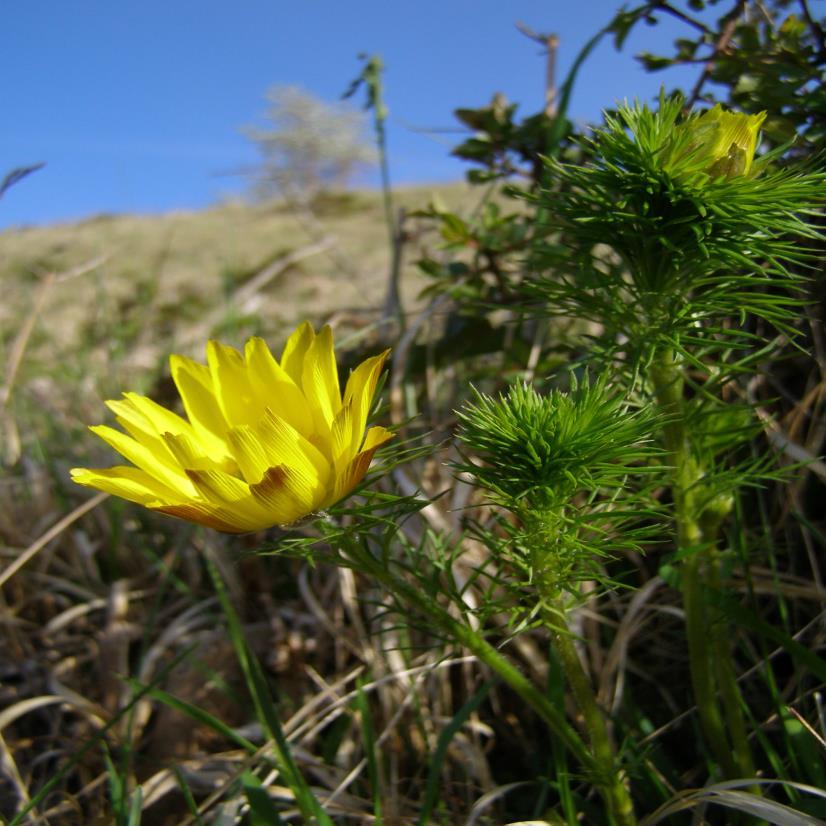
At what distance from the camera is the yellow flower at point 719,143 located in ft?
2.46

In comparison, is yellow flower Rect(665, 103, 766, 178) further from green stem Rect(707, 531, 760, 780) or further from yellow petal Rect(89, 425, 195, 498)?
yellow petal Rect(89, 425, 195, 498)

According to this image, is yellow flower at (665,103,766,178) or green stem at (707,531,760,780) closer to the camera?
yellow flower at (665,103,766,178)

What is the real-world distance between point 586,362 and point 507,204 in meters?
2.68

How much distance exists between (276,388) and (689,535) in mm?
503

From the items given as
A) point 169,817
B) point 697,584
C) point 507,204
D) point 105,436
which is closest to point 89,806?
point 169,817

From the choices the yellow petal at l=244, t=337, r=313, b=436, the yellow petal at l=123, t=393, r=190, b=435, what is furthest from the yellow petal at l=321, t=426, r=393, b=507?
the yellow petal at l=123, t=393, r=190, b=435

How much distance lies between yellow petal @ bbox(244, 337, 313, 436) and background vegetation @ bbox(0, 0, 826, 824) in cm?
11

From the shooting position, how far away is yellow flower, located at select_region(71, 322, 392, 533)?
730mm

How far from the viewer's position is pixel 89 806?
1410 mm

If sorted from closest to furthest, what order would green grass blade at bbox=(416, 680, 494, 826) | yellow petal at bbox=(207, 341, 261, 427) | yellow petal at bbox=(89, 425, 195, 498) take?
yellow petal at bbox=(89, 425, 195, 498) → yellow petal at bbox=(207, 341, 261, 427) → green grass blade at bbox=(416, 680, 494, 826)

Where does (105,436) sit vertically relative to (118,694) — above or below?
above

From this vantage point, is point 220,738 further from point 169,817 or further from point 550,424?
point 550,424

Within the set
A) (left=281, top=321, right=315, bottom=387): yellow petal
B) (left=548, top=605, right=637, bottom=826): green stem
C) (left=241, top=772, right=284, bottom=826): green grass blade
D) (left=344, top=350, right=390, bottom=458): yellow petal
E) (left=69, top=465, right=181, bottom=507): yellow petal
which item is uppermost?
(left=281, top=321, right=315, bottom=387): yellow petal

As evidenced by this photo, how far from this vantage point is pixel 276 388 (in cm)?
90
